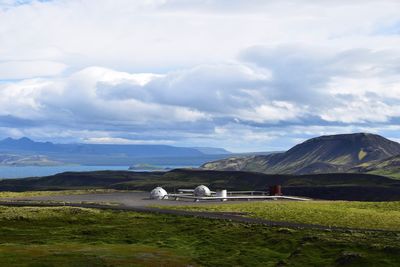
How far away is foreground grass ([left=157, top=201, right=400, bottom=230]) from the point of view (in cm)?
11247

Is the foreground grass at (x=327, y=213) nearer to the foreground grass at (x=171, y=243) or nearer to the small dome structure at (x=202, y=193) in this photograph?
the foreground grass at (x=171, y=243)

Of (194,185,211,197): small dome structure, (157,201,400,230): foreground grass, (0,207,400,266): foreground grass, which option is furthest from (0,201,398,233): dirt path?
(194,185,211,197): small dome structure

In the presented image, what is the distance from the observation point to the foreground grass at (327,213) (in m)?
112

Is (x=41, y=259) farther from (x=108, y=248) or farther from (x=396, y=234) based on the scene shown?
(x=396, y=234)

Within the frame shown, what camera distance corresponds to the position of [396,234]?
9288 centimetres

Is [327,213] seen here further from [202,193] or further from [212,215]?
[202,193]

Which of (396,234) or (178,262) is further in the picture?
(396,234)

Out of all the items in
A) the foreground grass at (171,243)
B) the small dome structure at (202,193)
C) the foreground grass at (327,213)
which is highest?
the small dome structure at (202,193)

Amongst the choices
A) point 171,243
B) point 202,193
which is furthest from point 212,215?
point 202,193

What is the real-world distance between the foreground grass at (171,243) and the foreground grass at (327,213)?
16.5 metres

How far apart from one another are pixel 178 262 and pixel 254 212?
5392 cm

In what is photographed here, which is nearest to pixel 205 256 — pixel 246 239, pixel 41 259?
pixel 246 239

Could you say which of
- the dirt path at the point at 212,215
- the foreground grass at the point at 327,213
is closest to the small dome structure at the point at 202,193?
the foreground grass at the point at 327,213

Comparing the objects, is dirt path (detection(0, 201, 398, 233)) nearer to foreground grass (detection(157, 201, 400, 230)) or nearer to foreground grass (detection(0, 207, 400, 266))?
foreground grass (detection(0, 207, 400, 266))
